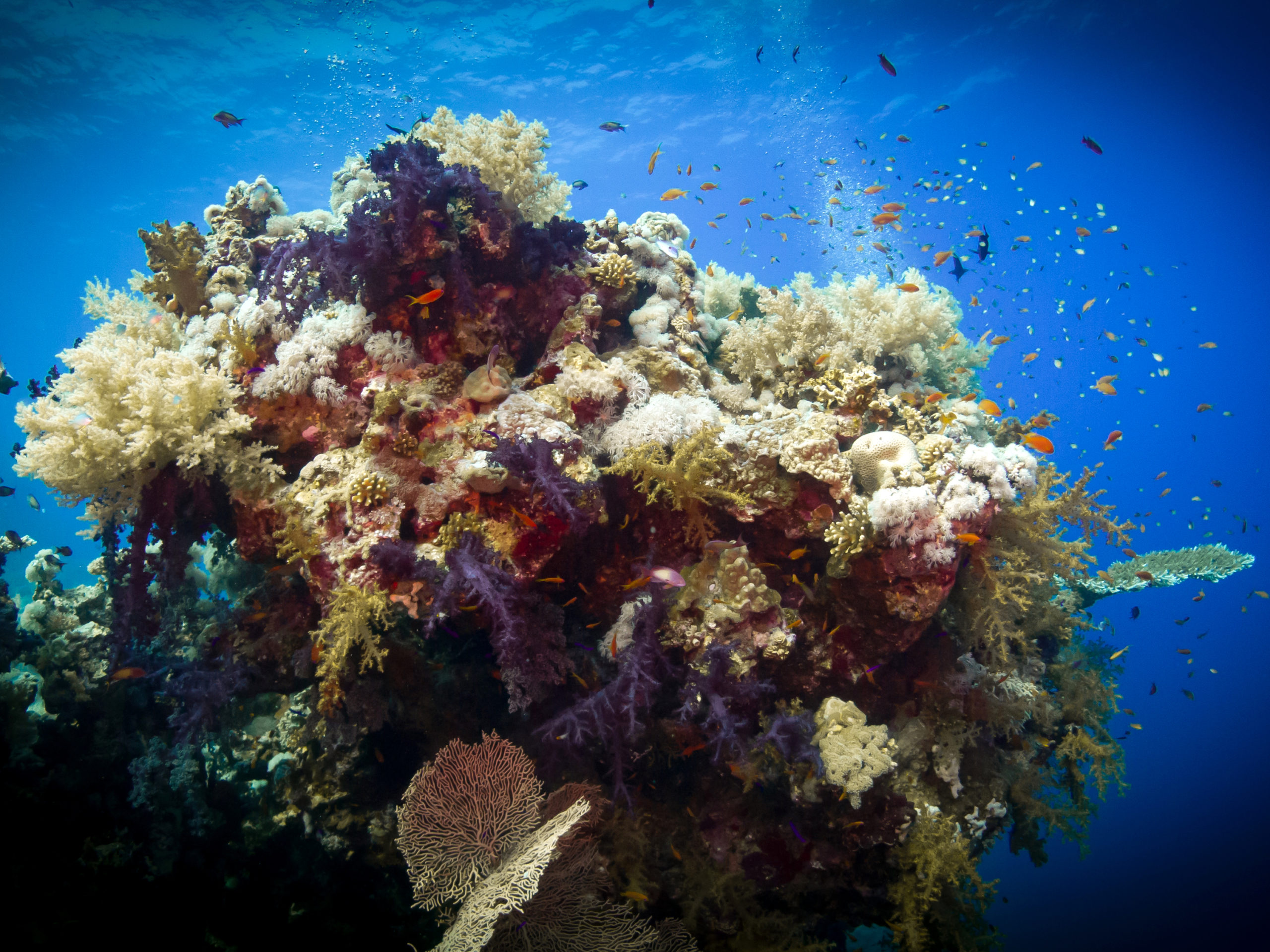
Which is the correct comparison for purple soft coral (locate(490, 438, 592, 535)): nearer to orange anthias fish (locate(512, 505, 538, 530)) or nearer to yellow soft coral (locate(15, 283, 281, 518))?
orange anthias fish (locate(512, 505, 538, 530))

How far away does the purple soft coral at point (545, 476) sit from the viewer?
382 cm

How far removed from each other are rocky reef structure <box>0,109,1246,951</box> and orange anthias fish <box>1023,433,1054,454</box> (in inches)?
24.8

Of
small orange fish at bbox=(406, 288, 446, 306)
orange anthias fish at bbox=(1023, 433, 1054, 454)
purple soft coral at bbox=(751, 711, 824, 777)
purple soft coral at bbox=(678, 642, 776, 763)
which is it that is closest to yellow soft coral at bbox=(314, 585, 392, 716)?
purple soft coral at bbox=(678, 642, 776, 763)

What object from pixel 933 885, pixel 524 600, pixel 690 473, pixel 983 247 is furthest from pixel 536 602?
pixel 983 247

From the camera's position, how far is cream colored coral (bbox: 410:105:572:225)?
584 centimetres

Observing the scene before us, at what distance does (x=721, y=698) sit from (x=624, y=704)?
30.2 inches

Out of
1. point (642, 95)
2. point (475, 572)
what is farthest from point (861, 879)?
point (642, 95)

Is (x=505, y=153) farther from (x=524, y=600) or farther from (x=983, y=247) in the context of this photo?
(x=983, y=247)

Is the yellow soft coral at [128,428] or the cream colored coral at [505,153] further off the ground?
the cream colored coral at [505,153]

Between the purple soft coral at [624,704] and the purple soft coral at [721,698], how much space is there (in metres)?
0.28

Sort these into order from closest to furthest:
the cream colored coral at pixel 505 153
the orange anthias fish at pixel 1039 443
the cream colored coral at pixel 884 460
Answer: the cream colored coral at pixel 884 460
the orange anthias fish at pixel 1039 443
the cream colored coral at pixel 505 153

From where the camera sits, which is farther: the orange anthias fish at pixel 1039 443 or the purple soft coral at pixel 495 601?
the orange anthias fish at pixel 1039 443

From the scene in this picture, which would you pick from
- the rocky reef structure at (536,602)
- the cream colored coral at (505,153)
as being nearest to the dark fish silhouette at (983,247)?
the rocky reef structure at (536,602)

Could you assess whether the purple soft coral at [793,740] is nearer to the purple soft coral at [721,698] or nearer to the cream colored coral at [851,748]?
the cream colored coral at [851,748]
